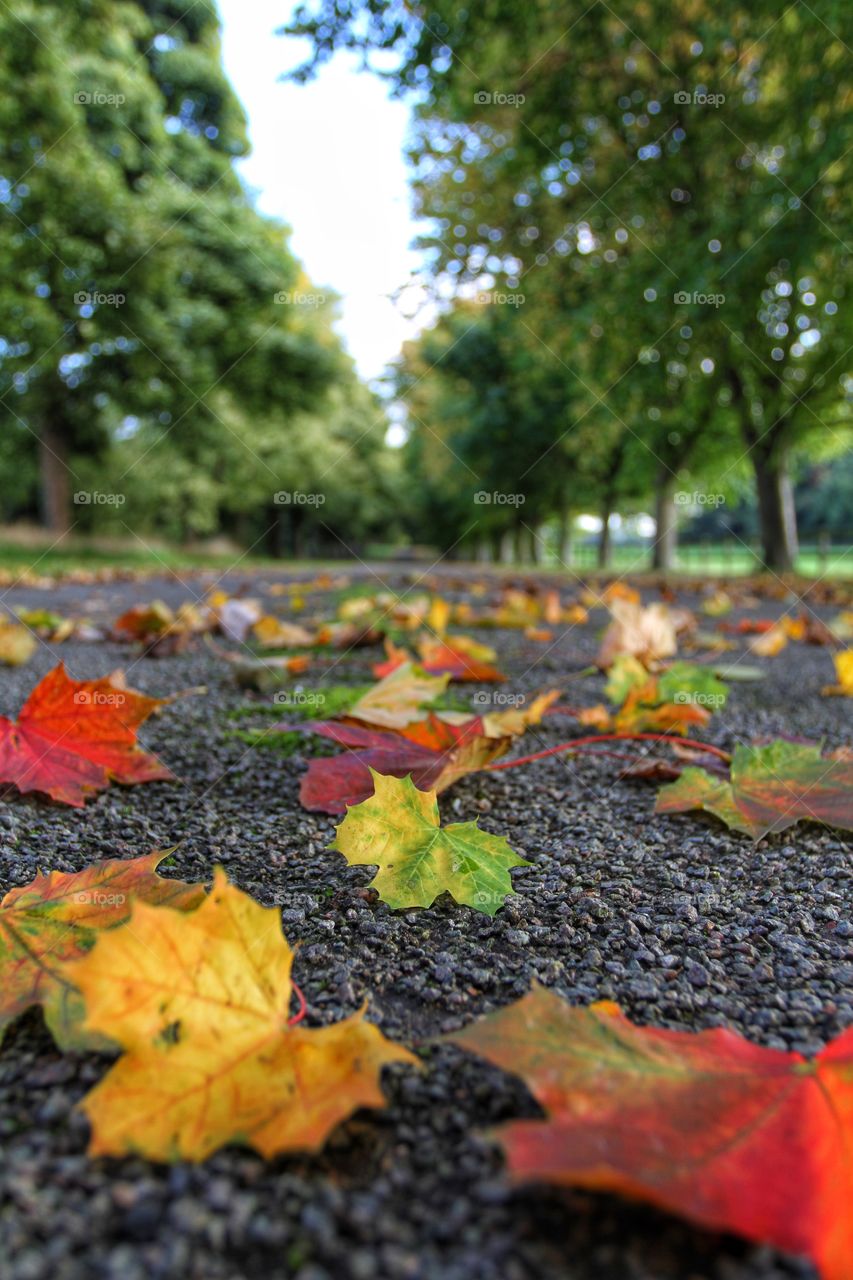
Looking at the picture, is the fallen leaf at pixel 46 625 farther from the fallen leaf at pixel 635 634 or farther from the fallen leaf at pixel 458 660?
the fallen leaf at pixel 635 634

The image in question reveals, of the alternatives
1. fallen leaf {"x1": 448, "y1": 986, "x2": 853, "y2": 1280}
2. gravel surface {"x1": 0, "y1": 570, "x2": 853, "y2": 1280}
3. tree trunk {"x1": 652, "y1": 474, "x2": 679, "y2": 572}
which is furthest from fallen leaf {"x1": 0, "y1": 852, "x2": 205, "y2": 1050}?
tree trunk {"x1": 652, "y1": 474, "x2": 679, "y2": 572}

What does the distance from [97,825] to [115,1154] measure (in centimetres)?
81

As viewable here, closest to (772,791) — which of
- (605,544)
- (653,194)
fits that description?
(653,194)

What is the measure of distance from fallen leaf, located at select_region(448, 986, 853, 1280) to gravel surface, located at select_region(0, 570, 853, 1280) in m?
0.05

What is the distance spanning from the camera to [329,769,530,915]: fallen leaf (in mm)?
978

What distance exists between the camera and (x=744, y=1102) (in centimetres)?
56

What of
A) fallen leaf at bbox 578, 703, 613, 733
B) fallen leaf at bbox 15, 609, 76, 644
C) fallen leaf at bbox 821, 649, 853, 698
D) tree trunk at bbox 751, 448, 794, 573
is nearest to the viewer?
fallen leaf at bbox 578, 703, 613, 733

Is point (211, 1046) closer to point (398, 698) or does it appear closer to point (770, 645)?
point (398, 698)

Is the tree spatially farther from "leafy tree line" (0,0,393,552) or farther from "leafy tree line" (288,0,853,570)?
"leafy tree line" (288,0,853,570)

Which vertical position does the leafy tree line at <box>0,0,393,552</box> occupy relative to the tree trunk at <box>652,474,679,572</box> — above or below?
above

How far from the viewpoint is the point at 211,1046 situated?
61cm

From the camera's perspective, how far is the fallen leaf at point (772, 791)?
127 centimetres

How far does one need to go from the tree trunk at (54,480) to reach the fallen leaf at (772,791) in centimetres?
1425

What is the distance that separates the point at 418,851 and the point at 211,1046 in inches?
17.5
